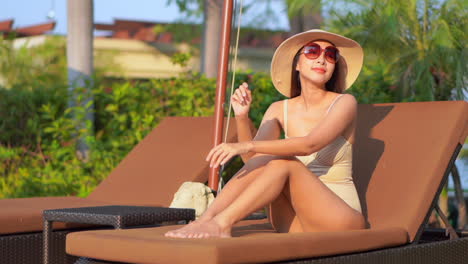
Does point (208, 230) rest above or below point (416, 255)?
above

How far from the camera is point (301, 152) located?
13.2 ft

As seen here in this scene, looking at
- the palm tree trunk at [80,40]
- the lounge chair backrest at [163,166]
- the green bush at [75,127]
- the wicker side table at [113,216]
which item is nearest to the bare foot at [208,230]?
the wicker side table at [113,216]

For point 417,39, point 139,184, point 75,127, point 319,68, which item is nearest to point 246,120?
point 319,68

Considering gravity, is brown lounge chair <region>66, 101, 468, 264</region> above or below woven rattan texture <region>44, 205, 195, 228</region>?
above

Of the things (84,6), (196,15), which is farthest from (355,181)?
(196,15)

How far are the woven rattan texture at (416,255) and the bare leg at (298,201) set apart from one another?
23 cm

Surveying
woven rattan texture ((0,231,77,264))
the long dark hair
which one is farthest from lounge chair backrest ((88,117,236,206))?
the long dark hair

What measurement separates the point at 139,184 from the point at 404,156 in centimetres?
238

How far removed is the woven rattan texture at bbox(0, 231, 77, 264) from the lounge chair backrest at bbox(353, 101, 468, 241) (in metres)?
1.82

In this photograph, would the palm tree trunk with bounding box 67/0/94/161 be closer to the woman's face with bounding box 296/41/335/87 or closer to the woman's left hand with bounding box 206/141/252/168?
the woman's face with bounding box 296/41/335/87

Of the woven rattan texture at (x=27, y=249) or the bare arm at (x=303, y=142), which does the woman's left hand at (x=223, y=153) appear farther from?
the woven rattan texture at (x=27, y=249)

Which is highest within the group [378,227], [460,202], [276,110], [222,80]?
[222,80]

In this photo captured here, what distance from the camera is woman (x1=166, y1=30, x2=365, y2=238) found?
386 cm

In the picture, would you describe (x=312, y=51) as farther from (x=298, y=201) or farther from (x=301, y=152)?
(x=298, y=201)
